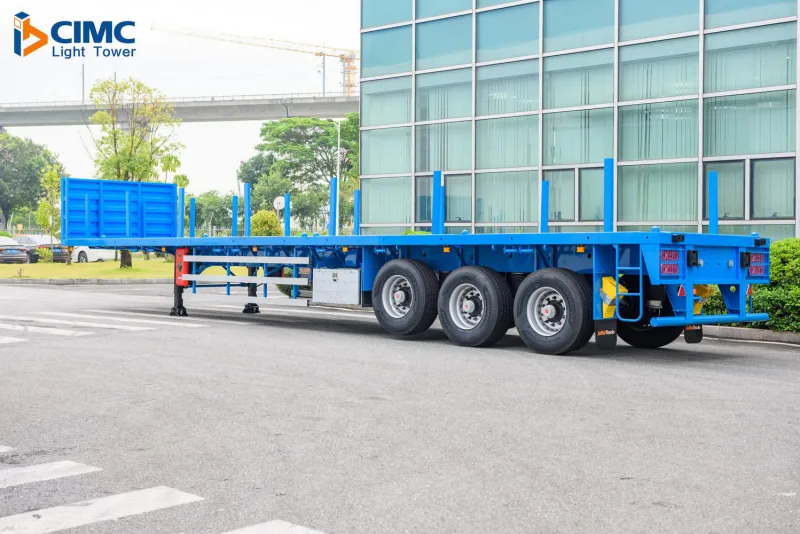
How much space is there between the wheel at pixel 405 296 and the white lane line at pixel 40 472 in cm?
761

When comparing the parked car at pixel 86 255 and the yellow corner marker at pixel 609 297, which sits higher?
the parked car at pixel 86 255

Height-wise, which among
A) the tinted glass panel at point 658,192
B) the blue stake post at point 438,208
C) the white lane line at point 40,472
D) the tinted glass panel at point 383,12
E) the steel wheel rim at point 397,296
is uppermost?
the tinted glass panel at point 383,12

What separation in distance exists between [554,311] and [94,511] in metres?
7.61

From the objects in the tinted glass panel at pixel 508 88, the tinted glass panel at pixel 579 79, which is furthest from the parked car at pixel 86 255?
the tinted glass panel at pixel 579 79

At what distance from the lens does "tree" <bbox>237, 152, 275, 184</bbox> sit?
4168 inches

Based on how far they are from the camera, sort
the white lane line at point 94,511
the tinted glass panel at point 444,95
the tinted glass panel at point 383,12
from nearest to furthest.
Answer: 1. the white lane line at point 94,511
2. the tinted glass panel at point 444,95
3. the tinted glass panel at point 383,12

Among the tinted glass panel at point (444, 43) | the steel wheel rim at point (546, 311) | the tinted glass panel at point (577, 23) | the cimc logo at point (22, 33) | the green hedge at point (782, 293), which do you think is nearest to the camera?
the steel wheel rim at point (546, 311)

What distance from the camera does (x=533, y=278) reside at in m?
11.8

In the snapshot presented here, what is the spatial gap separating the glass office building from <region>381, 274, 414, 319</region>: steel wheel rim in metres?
7.43

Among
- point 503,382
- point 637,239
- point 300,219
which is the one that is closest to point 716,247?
point 637,239

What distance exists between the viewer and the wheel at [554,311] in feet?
37.2

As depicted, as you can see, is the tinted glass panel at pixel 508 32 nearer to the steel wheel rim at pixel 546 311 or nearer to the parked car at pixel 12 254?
the steel wheel rim at pixel 546 311

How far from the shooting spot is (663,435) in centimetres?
686

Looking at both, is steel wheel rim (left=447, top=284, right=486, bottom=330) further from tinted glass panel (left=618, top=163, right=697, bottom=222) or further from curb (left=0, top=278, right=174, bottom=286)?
curb (left=0, top=278, right=174, bottom=286)
